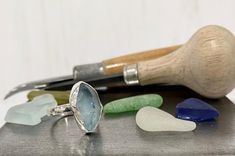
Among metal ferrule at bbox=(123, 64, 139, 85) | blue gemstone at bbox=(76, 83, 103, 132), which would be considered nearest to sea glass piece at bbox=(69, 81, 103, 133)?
blue gemstone at bbox=(76, 83, 103, 132)

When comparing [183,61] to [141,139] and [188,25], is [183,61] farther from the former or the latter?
[188,25]

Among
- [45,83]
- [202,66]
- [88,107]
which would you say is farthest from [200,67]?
[45,83]

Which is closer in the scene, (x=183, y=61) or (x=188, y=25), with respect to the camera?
(x=183, y=61)

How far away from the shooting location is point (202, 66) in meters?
0.41

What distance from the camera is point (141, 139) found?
328 millimetres

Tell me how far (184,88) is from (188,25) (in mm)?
194

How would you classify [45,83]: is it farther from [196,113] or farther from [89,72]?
[196,113]

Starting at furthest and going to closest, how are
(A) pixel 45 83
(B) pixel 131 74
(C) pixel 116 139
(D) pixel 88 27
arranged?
(D) pixel 88 27
(A) pixel 45 83
(B) pixel 131 74
(C) pixel 116 139

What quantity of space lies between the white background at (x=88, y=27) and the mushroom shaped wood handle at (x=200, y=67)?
22 centimetres

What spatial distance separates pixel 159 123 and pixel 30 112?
134 mm

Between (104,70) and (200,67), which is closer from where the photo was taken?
(200,67)

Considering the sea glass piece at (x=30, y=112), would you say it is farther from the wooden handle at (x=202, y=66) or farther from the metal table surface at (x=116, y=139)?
the wooden handle at (x=202, y=66)

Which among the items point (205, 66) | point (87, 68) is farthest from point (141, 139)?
point (87, 68)

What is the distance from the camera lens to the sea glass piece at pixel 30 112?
397mm
